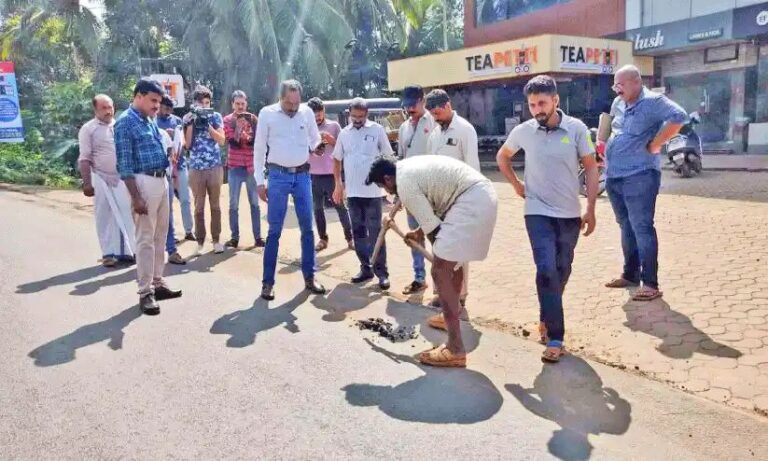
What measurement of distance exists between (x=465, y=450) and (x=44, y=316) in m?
3.87

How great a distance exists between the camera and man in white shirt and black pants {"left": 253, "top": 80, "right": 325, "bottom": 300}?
5.69m

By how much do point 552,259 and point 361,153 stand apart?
2545 millimetres

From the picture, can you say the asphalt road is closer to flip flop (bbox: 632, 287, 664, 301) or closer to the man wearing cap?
the man wearing cap

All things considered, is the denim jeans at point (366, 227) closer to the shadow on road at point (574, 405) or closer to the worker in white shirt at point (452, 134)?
the worker in white shirt at point (452, 134)

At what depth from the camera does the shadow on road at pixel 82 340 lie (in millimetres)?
4242

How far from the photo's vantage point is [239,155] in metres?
7.72

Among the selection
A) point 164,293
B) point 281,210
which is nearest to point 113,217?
point 164,293

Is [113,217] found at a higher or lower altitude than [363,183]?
lower

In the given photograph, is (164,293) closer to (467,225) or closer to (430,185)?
(430,185)

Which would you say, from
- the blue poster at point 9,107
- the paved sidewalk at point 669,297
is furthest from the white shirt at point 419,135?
the blue poster at point 9,107

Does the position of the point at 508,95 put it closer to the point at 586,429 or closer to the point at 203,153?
the point at 203,153

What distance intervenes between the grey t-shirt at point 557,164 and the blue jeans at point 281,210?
2.30m

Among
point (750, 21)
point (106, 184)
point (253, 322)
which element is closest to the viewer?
point (253, 322)

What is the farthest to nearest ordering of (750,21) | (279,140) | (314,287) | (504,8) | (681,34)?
(504,8) → (681,34) → (750,21) → (314,287) → (279,140)
